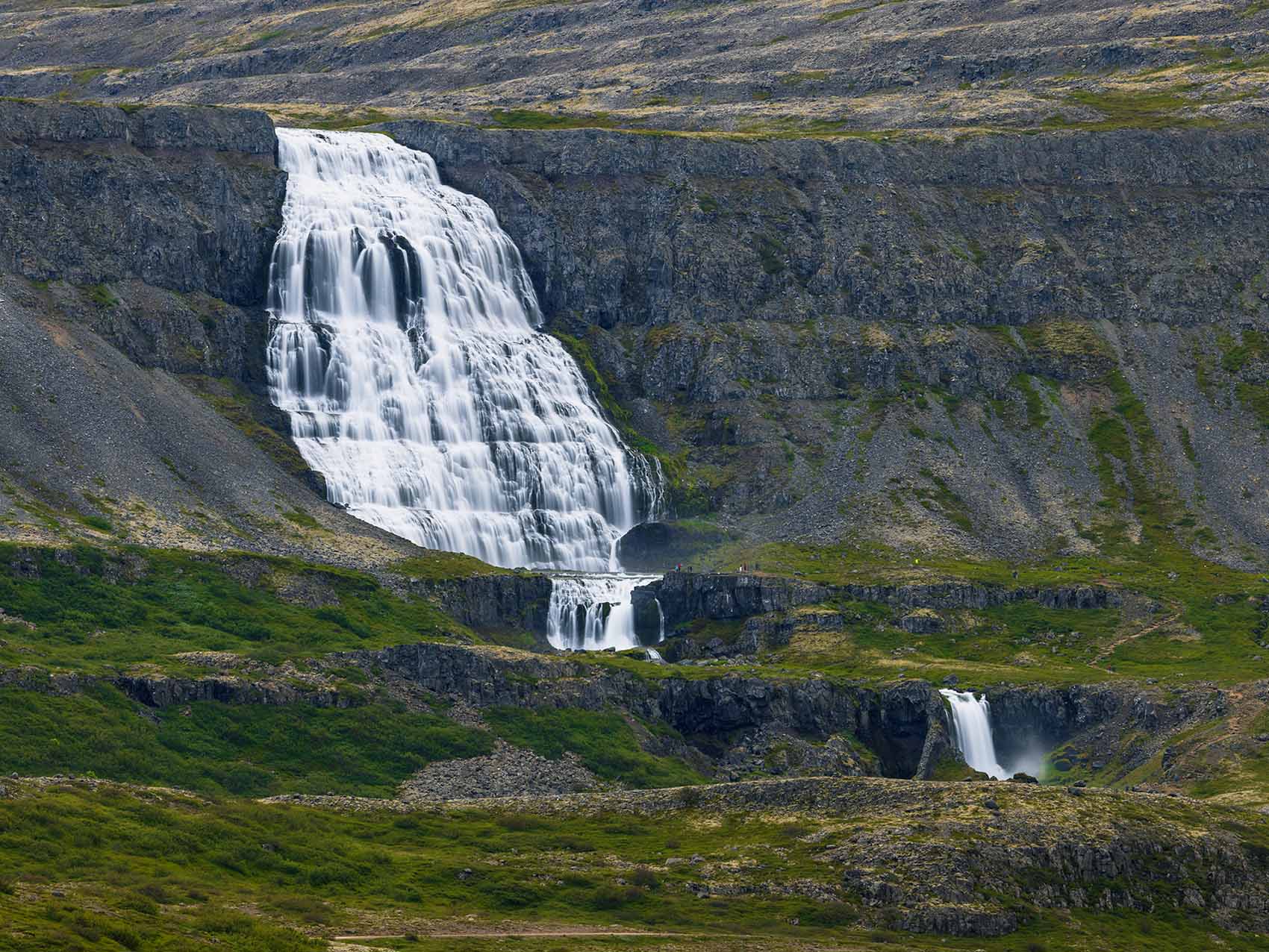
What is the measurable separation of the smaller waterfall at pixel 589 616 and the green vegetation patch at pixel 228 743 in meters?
32.2

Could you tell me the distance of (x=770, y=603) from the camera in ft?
592

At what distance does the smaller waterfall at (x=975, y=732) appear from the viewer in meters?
157

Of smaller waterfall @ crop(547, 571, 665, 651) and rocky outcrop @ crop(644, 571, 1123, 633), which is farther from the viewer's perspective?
rocky outcrop @ crop(644, 571, 1123, 633)

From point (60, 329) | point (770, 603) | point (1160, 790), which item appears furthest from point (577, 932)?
point (60, 329)

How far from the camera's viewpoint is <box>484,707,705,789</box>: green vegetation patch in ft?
471

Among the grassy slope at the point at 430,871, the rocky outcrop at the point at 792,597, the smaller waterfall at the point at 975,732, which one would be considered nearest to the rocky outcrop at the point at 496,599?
the rocky outcrop at the point at 792,597

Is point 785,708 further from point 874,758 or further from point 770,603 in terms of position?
point 770,603

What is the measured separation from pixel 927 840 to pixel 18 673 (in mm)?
65048

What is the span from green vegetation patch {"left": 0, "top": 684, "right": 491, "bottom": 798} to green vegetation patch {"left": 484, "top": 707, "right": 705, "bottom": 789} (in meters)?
3.62

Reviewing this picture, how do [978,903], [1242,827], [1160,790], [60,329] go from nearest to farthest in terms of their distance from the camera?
[978,903]
[1242,827]
[1160,790]
[60,329]

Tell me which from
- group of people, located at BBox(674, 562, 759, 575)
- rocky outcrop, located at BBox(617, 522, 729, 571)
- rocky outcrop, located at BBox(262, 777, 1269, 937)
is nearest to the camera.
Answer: rocky outcrop, located at BBox(262, 777, 1269, 937)

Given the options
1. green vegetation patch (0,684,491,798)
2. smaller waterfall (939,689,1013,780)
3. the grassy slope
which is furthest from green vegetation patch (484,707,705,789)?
smaller waterfall (939,689,1013,780)

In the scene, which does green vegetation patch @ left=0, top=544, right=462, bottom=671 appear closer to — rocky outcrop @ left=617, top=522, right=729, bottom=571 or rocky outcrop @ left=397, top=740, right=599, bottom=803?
rocky outcrop @ left=397, top=740, right=599, bottom=803

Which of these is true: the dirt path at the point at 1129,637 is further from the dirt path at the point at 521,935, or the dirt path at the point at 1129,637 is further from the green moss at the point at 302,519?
the dirt path at the point at 521,935
